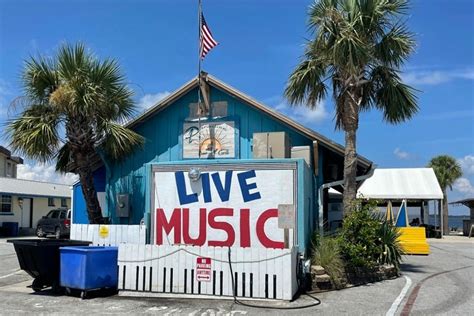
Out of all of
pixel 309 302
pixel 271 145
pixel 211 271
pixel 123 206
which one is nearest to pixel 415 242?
pixel 271 145

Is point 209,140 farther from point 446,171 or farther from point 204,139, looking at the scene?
point 446,171

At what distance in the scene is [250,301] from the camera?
9.96m

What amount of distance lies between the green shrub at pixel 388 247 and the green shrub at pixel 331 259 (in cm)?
167

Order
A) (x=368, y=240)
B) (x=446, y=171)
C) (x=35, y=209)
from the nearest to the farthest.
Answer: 1. (x=368, y=240)
2. (x=35, y=209)
3. (x=446, y=171)

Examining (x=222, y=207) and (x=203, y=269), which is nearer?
(x=203, y=269)

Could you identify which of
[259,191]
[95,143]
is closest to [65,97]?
[95,143]

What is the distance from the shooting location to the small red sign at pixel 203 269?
10.5 m

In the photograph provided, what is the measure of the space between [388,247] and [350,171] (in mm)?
2389

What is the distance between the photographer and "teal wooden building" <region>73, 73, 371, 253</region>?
51.3ft

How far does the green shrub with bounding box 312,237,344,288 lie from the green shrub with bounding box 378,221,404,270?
5.49 feet

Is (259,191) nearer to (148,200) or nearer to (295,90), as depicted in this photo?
(148,200)

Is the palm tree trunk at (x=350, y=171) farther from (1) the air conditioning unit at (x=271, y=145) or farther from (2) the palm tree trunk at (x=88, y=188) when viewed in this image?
(2) the palm tree trunk at (x=88, y=188)

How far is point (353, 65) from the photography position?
14.3m

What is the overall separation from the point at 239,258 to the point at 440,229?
2960cm
